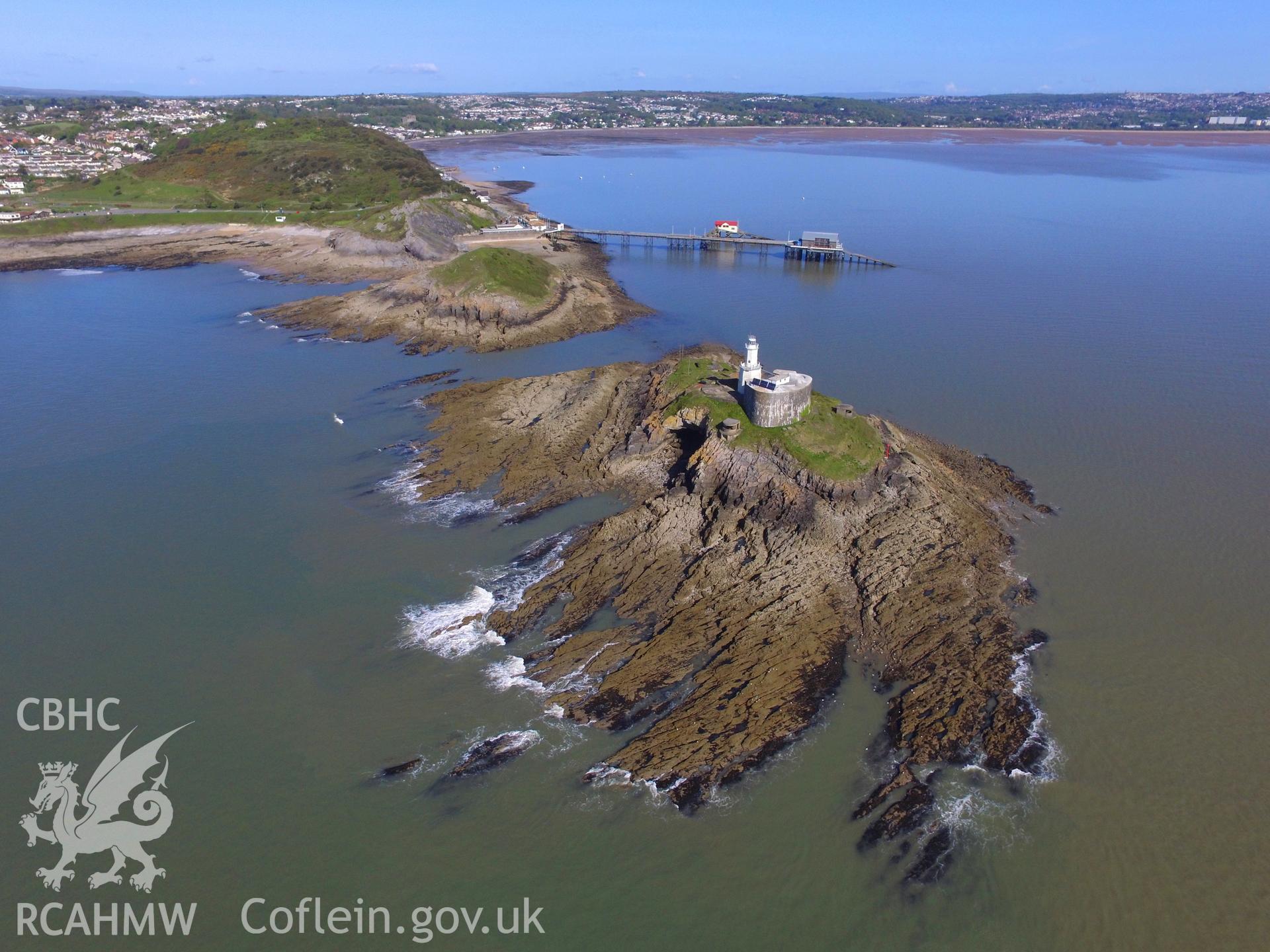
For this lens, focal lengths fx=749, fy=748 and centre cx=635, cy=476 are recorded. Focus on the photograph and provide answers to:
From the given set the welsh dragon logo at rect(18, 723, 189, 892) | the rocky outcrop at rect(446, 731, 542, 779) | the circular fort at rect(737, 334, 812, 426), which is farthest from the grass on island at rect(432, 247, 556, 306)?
the welsh dragon logo at rect(18, 723, 189, 892)

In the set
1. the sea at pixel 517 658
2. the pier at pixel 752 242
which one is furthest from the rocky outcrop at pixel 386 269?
the pier at pixel 752 242

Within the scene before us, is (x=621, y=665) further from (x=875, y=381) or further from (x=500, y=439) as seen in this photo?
(x=875, y=381)

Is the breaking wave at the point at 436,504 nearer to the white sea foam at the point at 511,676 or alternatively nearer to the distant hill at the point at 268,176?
the white sea foam at the point at 511,676

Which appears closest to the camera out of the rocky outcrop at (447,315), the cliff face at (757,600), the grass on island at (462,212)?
the cliff face at (757,600)

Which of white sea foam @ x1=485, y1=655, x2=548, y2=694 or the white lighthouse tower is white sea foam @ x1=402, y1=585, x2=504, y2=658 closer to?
white sea foam @ x1=485, y1=655, x2=548, y2=694

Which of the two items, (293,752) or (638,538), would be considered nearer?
(293,752)

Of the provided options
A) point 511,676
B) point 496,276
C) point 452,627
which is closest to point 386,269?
point 496,276

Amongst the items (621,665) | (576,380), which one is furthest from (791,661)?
(576,380)
